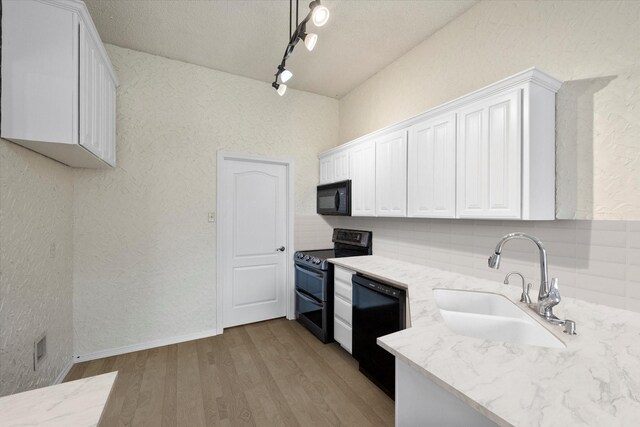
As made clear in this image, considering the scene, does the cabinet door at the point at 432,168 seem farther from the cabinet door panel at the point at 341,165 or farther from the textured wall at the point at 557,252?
the cabinet door panel at the point at 341,165

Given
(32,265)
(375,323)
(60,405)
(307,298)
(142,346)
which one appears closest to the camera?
(60,405)

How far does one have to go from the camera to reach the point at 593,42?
5.20ft

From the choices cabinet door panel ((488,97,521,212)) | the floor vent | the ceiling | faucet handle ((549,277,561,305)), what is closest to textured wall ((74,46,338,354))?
the ceiling

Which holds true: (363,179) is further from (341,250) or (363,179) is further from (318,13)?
(318,13)

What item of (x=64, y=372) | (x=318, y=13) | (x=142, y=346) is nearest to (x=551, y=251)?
(x=318, y=13)

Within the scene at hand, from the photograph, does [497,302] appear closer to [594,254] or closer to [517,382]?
[594,254]

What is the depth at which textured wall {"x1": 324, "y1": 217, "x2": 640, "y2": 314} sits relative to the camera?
4.77ft

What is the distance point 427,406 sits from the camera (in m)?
1.04

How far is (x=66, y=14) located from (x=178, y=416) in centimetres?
265

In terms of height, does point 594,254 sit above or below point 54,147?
below

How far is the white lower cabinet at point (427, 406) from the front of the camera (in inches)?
37.9

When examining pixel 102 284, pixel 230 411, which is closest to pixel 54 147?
pixel 102 284

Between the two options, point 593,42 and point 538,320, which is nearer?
point 538,320

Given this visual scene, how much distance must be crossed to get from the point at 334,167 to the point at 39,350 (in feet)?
9.96
